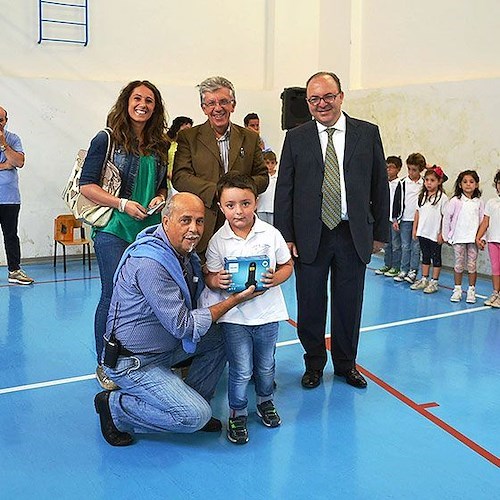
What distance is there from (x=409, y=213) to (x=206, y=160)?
11.8 ft

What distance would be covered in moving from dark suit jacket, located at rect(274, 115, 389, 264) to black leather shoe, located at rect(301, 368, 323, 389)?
0.64 meters

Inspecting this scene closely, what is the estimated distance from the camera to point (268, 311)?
118 inches

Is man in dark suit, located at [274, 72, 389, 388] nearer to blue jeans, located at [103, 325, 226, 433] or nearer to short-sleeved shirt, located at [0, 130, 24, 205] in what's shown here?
blue jeans, located at [103, 325, 226, 433]

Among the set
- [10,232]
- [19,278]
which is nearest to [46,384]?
[19,278]

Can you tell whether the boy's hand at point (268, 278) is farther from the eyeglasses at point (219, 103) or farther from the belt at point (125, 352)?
the eyeglasses at point (219, 103)

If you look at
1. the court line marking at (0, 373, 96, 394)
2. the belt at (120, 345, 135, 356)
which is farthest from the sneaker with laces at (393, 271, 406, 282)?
the belt at (120, 345, 135, 356)

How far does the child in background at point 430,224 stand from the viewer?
6.03 metres

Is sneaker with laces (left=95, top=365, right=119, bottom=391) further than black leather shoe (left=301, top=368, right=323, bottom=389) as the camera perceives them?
No

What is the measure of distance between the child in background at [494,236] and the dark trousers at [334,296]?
7.75 ft

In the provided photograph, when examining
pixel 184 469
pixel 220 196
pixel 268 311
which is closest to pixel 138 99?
pixel 220 196

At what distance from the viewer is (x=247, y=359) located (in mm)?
2969

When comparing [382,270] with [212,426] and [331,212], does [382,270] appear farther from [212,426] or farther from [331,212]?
[212,426]

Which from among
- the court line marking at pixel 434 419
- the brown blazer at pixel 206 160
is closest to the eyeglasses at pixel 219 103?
the brown blazer at pixel 206 160

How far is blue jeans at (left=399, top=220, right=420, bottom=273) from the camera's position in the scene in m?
6.40
